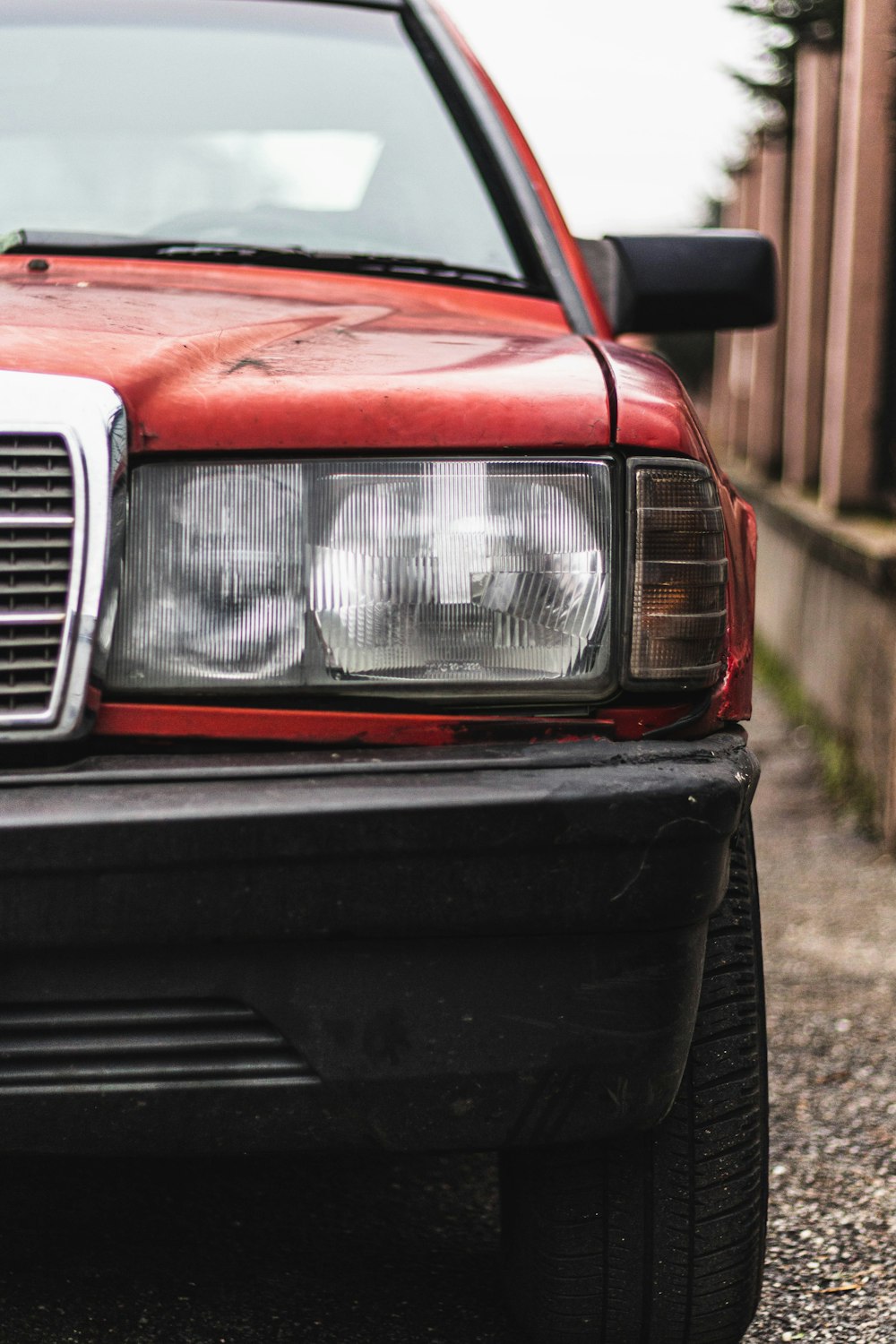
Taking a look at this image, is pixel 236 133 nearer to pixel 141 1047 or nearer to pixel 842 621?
pixel 141 1047

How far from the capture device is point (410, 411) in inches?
64.1

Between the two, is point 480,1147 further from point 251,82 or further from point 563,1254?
point 251,82

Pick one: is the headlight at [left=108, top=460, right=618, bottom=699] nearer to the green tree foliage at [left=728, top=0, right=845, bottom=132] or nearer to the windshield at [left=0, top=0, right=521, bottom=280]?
the windshield at [left=0, top=0, right=521, bottom=280]

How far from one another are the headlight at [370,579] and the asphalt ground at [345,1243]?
0.95 meters

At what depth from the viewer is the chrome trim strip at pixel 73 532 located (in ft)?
5.05

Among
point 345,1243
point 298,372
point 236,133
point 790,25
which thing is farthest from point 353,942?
point 790,25

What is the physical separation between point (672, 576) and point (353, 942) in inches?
19.7

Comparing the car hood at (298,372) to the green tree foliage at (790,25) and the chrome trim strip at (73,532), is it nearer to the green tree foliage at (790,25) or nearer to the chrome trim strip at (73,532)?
the chrome trim strip at (73,532)

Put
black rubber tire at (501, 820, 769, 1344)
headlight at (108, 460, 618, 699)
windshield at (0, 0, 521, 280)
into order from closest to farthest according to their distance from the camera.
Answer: headlight at (108, 460, 618, 699) < black rubber tire at (501, 820, 769, 1344) < windshield at (0, 0, 521, 280)

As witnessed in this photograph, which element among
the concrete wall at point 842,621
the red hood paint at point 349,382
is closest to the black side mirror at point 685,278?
the red hood paint at point 349,382

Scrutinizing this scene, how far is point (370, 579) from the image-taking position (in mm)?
1632

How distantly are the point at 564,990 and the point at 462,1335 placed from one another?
0.73 m

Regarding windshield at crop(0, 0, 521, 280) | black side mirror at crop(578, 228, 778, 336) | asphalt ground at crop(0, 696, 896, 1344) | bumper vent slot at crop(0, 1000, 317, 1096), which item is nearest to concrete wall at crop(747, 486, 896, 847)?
asphalt ground at crop(0, 696, 896, 1344)

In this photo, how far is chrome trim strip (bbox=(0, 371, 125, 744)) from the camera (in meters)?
1.54
